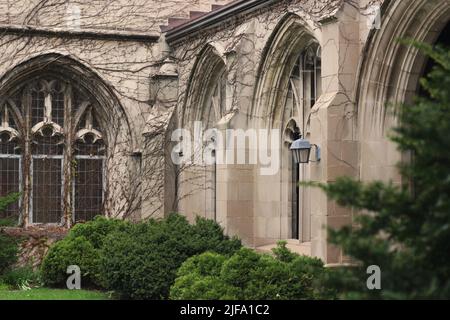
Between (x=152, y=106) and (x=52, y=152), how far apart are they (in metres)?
2.17

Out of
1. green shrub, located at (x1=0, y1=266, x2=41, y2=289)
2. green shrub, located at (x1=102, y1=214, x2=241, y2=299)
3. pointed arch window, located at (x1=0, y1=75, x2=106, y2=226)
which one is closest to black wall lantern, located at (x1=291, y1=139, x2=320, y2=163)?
green shrub, located at (x1=102, y1=214, x2=241, y2=299)

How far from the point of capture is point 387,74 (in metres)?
11.3

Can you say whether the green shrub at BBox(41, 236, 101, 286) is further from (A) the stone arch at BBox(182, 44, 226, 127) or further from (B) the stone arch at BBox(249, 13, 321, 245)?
(A) the stone arch at BBox(182, 44, 226, 127)

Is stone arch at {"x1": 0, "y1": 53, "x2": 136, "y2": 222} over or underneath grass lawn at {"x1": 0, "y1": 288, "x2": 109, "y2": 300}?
over

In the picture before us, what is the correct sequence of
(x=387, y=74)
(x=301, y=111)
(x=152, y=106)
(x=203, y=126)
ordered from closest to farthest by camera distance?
(x=387, y=74), (x=301, y=111), (x=203, y=126), (x=152, y=106)

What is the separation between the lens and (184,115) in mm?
17422

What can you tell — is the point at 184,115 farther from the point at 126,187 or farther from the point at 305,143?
the point at 305,143

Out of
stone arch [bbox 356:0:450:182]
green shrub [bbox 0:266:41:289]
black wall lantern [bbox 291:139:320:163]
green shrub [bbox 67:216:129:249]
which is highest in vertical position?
stone arch [bbox 356:0:450:182]

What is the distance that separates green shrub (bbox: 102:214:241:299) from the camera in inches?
449

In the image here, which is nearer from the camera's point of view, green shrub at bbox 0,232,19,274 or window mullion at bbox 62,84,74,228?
green shrub at bbox 0,232,19,274

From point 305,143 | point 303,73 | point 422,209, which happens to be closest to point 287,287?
point 305,143

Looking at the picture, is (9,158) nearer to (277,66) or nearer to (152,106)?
(152,106)

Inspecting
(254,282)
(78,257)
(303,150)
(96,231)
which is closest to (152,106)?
(96,231)

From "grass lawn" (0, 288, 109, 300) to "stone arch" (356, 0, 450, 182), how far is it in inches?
162
